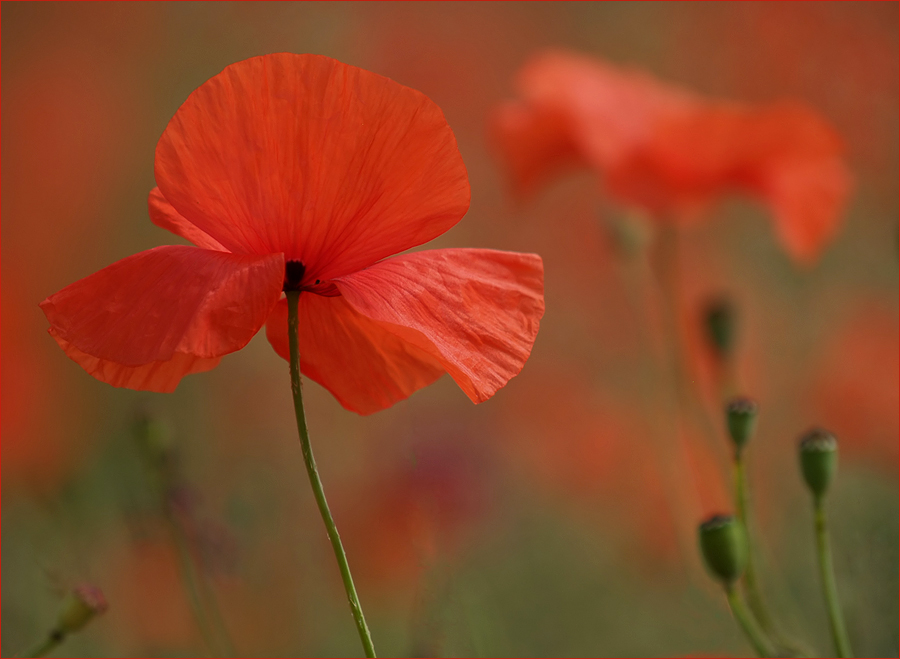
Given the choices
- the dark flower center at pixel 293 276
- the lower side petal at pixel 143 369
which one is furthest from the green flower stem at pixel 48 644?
the dark flower center at pixel 293 276

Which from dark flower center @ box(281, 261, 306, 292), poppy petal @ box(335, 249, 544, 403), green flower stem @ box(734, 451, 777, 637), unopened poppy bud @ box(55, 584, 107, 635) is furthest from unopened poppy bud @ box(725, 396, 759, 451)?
unopened poppy bud @ box(55, 584, 107, 635)

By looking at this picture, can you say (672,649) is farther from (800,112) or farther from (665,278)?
(800,112)

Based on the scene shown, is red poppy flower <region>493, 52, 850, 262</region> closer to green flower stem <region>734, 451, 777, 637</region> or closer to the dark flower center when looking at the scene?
green flower stem <region>734, 451, 777, 637</region>

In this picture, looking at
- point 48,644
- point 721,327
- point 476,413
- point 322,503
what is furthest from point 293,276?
point 476,413

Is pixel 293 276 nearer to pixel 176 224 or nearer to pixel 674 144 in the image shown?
pixel 176 224

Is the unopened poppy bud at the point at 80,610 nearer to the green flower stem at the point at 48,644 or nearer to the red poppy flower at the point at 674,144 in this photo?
the green flower stem at the point at 48,644

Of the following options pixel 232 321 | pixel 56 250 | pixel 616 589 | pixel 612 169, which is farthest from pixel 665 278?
pixel 56 250
